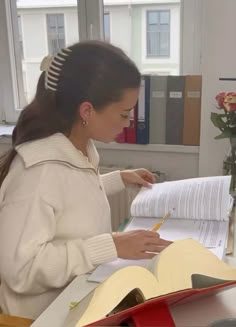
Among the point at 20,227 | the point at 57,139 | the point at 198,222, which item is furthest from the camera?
the point at 198,222

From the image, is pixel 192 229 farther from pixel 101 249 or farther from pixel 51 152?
pixel 51 152

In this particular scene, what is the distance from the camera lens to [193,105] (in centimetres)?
193

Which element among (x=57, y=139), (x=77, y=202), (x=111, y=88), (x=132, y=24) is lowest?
(x=77, y=202)

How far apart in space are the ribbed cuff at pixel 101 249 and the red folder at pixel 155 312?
23 centimetres

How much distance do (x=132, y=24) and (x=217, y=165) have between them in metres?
0.78

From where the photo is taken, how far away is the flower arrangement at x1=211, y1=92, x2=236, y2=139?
1.52m

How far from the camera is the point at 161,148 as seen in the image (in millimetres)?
2033

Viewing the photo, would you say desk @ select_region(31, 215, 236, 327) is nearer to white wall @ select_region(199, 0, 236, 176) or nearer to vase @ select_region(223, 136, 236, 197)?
vase @ select_region(223, 136, 236, 197)

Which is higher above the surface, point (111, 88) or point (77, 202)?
point (111, 88)

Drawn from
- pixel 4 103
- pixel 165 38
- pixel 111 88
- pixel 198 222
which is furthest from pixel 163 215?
pixel 4 103

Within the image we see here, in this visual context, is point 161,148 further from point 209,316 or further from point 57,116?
point 209,316

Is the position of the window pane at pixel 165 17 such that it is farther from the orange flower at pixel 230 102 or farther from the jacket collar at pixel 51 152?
the jacket collar at pixel 51 152

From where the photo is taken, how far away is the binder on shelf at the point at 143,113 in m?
1.95

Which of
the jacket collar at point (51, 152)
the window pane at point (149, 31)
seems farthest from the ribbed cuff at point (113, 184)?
the window pane at point (149, 31)
